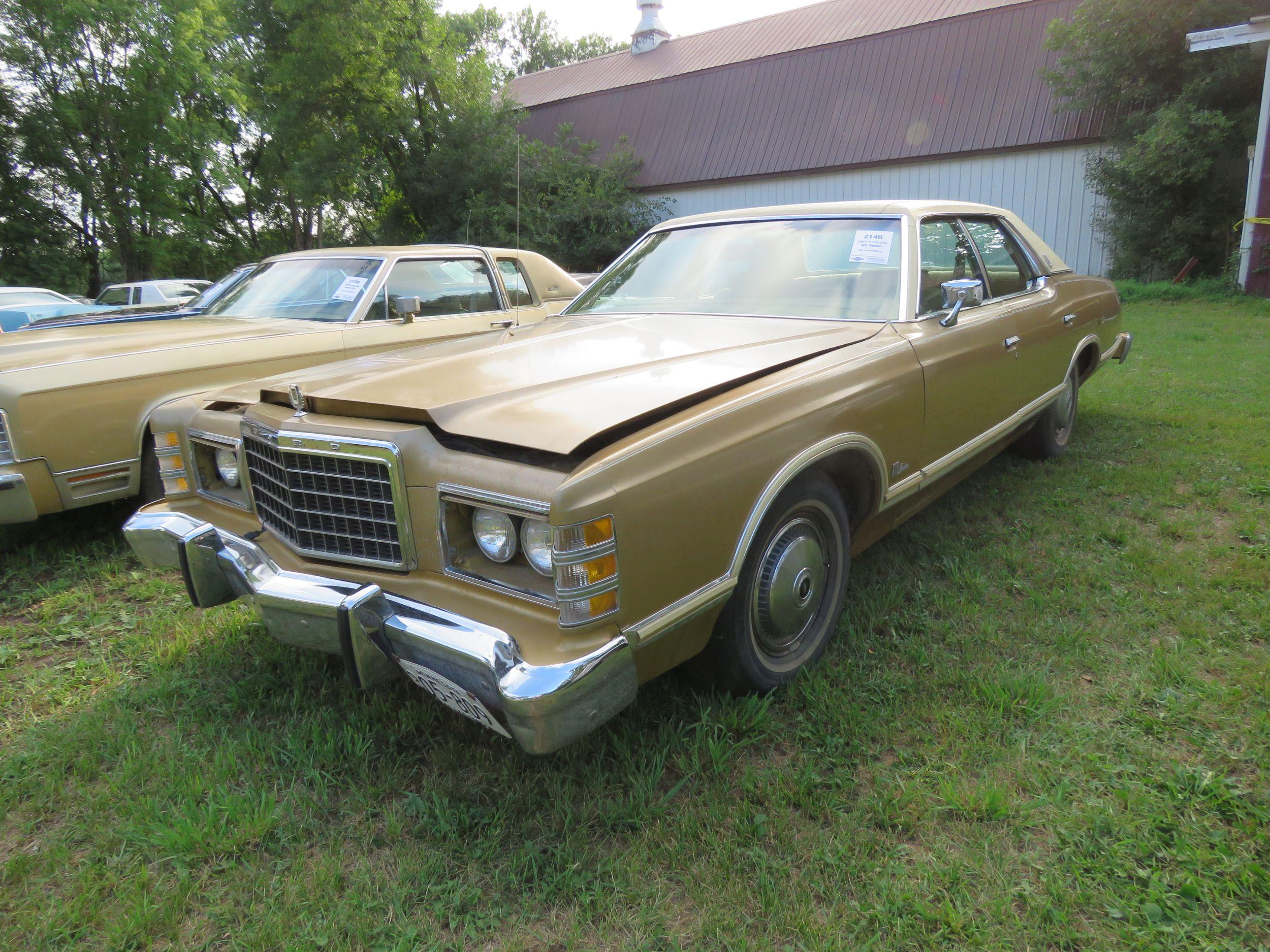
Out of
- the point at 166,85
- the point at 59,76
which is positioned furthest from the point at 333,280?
the point at 59,76

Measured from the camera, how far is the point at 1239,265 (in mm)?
13102

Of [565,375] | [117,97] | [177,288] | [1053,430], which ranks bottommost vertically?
[1053,430]

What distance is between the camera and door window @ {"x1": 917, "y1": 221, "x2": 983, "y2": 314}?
3309 millimetres

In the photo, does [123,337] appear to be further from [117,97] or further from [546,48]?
[546,48]

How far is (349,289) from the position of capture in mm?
5109

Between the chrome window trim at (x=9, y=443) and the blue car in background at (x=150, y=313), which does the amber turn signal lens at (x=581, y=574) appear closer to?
the chrome window trim at (x=9, y=443)

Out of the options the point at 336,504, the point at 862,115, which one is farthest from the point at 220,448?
the point at 862,115

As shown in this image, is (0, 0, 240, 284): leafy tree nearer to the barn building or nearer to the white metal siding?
the barn building

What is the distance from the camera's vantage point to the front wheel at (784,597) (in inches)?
92.4

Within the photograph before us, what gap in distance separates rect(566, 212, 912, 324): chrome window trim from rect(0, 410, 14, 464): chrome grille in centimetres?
251

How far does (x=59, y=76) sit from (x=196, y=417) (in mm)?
25117

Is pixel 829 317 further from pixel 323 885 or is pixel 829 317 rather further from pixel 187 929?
pixel 187 929

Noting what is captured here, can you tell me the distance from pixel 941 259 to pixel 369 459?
2.63 meters

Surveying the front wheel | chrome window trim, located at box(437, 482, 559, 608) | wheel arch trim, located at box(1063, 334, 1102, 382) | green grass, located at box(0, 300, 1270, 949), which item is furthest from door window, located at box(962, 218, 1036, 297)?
chrome window trim, located at box(437, 482, 559, 608)
